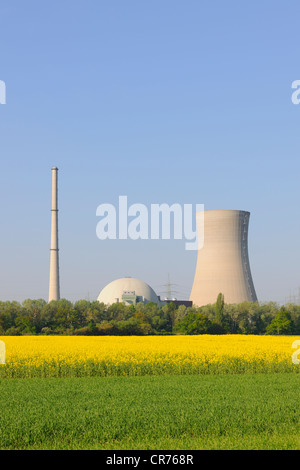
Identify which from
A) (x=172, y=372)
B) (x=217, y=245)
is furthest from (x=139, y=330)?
(x=172, y=372)

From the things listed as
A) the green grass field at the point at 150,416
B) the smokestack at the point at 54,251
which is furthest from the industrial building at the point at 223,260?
the green grass field at the point at 150,416

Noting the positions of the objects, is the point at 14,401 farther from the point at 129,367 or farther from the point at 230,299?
the point at 230,299

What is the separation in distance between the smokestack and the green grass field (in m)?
51.4

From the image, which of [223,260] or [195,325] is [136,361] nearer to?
[223,260]

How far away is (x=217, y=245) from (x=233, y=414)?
3599 cm

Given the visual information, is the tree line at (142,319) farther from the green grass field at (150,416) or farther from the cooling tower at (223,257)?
the green grass field at (150,416)

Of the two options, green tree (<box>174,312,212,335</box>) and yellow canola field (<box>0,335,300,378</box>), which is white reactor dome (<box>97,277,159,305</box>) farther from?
yellow canola field (<box>0,335,300,378</box>)

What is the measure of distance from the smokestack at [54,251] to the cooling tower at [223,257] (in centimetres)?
2093

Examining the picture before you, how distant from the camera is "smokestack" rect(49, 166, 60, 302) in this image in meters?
63.8

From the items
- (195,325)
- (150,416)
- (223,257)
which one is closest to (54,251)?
(195,325)

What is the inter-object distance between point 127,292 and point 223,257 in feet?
109

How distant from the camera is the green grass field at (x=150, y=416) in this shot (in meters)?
7.93

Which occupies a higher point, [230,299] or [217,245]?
[217,245]

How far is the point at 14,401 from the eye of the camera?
36.4 ft
